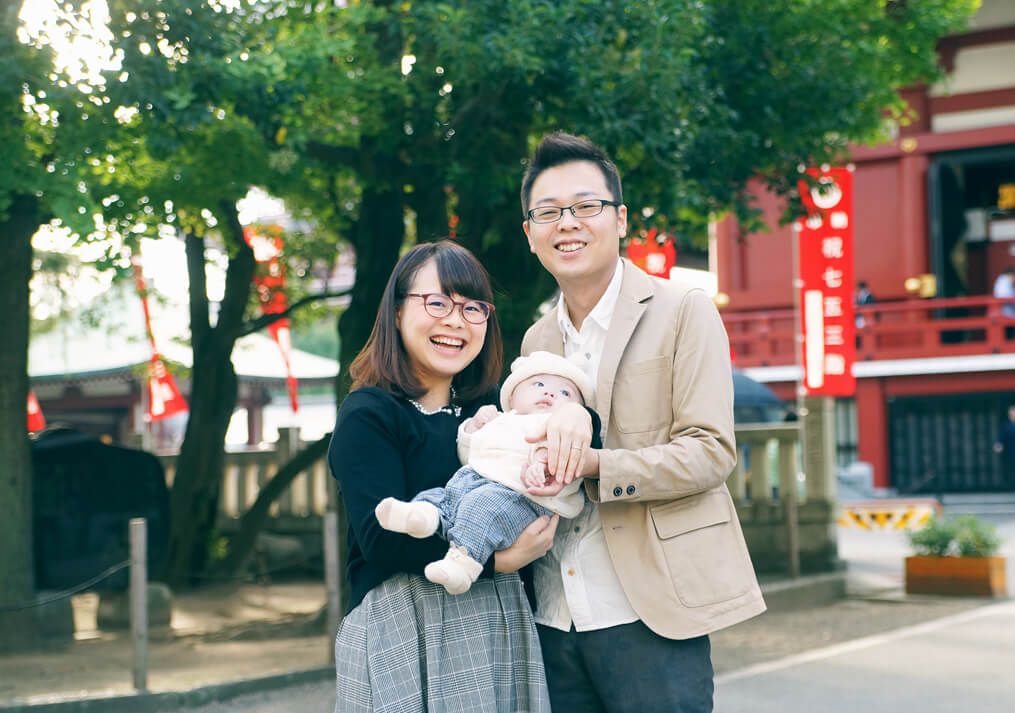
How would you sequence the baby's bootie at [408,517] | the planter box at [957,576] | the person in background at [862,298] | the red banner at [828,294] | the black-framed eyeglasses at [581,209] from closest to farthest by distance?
the baby's bootie at [408,517] → the black-framed eyeglasses at [581,209] → the planter box at [957,576] → the red banner at [828,294] → the person in background at [862,298]

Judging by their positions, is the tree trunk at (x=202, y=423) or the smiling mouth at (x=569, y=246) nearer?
the smiling mouth at (x=569, y=246)

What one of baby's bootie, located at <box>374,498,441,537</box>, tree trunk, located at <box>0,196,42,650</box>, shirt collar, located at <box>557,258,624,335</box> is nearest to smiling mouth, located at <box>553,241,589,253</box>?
shirt collar, located at <box>557,258,624,335</box>

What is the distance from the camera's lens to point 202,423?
13438mm

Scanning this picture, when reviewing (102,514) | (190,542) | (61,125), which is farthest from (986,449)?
(61,125)

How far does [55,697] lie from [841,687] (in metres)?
4.61

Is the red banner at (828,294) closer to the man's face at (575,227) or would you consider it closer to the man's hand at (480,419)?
the man's face at (575,227)

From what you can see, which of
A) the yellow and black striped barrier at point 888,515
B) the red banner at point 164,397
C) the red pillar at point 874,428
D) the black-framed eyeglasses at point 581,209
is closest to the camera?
the black-framed eyeglasses at point 581,209

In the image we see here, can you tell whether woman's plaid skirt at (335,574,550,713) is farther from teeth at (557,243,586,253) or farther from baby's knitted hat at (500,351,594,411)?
teeth at (557,243,586,253)

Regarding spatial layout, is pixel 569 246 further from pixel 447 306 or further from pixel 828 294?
pixel 828 294

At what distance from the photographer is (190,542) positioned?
526 inches

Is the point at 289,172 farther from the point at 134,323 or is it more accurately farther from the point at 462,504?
the point at 134,323

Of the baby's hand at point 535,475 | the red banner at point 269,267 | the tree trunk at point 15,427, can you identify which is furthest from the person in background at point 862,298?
the baby's hand at point 535,475

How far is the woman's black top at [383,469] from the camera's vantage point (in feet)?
8.70

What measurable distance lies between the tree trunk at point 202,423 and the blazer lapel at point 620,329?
1069 cm
